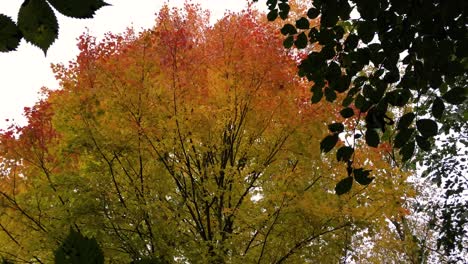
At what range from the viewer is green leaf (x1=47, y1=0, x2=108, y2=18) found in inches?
24.7

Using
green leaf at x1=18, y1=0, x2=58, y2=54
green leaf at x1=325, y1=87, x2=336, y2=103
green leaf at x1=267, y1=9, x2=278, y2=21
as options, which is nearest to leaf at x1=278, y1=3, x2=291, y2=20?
green leaf at x1=267, y1=9, x2=278, y2=21

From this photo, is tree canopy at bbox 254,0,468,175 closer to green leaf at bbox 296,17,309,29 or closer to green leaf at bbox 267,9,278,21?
green leaf at bbox 296,17,309,29

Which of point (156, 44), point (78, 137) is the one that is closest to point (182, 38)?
A: point (156, 44)

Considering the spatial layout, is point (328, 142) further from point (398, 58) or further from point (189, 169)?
point (189, 169)

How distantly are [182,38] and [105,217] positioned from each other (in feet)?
11.1

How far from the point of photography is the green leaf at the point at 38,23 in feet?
2.15

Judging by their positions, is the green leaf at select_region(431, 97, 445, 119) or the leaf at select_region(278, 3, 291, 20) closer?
the green leaf at select_region(431, 97, 445, 119)

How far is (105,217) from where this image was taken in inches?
230

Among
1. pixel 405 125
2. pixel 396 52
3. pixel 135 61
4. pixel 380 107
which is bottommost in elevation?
pixel 405 125

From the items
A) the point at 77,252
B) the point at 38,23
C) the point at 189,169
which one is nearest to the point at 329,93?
A: the point at 38,23

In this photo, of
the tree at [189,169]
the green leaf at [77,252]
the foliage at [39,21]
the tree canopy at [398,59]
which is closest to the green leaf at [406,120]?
the tree canopy at [398,59]

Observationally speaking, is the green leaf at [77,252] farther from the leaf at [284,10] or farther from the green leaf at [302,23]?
the leaf at [284,10]

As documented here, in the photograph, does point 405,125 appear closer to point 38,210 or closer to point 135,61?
point 135,61

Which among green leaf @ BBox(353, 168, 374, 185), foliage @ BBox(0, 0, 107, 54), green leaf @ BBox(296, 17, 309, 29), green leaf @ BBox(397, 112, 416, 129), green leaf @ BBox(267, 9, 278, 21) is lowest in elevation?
foliage @ BBox(0, 0, 107, 54)
